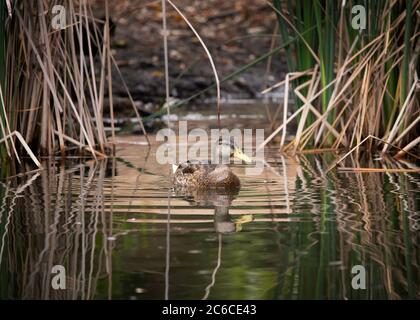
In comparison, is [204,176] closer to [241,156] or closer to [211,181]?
[211,181]

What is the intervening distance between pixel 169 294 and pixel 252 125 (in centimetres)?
763

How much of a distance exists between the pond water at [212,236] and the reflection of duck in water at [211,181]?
5 cm

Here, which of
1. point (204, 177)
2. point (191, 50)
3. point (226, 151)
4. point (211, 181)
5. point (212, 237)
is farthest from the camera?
point (191, 50)

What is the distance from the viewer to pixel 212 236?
5336mm

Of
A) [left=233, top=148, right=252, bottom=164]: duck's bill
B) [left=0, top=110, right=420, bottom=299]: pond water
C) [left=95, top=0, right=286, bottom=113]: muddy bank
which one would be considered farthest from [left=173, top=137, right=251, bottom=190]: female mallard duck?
[left=95, top=0, right=286, bottom=113]: muddy bank

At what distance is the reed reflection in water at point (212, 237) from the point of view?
431cm

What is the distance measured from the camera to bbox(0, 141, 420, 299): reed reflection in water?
4.31 m

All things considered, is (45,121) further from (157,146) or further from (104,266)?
(104,266)

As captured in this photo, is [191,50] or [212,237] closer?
[212,237]

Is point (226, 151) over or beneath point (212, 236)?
over

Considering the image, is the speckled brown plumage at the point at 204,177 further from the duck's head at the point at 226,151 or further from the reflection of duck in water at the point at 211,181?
the duck's head at the point at 226,151

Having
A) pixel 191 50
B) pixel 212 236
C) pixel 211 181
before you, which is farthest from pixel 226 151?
pixel 191 50

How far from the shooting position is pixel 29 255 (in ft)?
16.1

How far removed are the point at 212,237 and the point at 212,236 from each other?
0.09 ft
